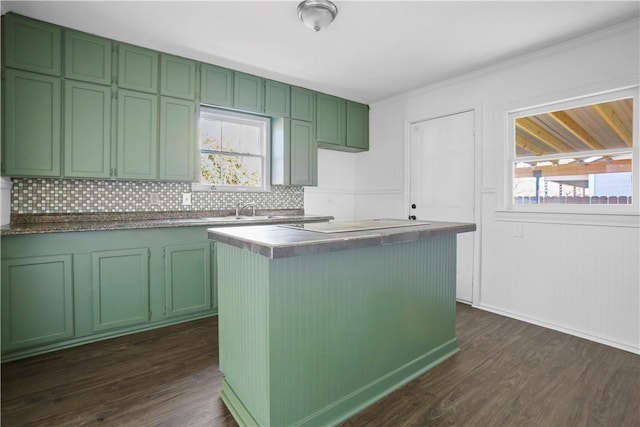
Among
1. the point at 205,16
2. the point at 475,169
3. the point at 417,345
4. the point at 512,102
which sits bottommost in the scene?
the point at 417,345

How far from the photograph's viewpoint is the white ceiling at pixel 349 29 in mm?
2455

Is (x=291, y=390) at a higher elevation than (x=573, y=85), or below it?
below

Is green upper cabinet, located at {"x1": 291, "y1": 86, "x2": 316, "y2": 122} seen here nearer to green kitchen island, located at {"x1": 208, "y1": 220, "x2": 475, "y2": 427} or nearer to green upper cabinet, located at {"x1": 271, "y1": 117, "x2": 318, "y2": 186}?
green upper cabinet, located at {"x1": 271, "y1": 117, "x2": 318, "y2": 186}

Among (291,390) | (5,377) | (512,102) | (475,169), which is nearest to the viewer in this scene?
(291,390)

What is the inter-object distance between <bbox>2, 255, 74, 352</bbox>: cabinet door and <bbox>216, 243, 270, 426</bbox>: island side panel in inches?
57.7

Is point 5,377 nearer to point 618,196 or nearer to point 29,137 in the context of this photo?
point 29,137

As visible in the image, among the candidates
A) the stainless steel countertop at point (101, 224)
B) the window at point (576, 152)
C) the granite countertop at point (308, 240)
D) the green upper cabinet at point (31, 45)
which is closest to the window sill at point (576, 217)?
the window at point (576, 152)

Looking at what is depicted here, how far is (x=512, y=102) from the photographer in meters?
3.36

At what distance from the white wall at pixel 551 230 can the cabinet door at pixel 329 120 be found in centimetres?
99

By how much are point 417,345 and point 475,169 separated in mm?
2273

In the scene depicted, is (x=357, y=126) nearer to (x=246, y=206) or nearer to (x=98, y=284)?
(x=246, y=206)

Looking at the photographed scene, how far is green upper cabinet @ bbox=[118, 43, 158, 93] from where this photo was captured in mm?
2984

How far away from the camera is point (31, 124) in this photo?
8.61 feet

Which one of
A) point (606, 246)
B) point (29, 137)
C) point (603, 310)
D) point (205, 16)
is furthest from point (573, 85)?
point (29, 137)
